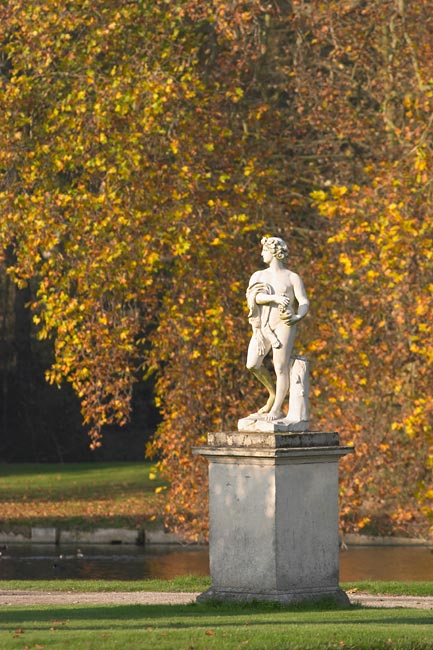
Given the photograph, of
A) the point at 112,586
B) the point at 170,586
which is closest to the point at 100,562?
the point at 112,586

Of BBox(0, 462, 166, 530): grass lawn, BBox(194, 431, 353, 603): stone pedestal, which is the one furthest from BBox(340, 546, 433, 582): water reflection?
BBox(194, 431, 353, 603): stone pedestal

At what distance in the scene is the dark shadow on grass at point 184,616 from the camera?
1169cm

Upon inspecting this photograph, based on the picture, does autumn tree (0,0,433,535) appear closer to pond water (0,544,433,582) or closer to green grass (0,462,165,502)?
pond water (0,544,433,582)

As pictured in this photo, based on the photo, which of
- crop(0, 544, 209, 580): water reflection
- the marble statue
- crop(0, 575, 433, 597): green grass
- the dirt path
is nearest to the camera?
the marble statue

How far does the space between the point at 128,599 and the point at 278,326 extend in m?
3.20

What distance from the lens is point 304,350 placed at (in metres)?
21.7

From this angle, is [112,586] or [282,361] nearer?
[282,361]

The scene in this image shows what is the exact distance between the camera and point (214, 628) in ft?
36.7

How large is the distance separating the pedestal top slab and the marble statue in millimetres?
268

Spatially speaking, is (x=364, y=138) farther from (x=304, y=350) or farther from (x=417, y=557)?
(x=417, y=557)

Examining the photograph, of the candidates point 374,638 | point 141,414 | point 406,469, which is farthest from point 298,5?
point 141,414

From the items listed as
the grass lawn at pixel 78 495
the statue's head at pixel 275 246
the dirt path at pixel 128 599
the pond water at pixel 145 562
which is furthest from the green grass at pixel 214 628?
the grass lawn at pixel 78 495

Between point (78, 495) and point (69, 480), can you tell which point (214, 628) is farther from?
point (69, 480)

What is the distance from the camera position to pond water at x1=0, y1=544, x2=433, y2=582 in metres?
20.5
